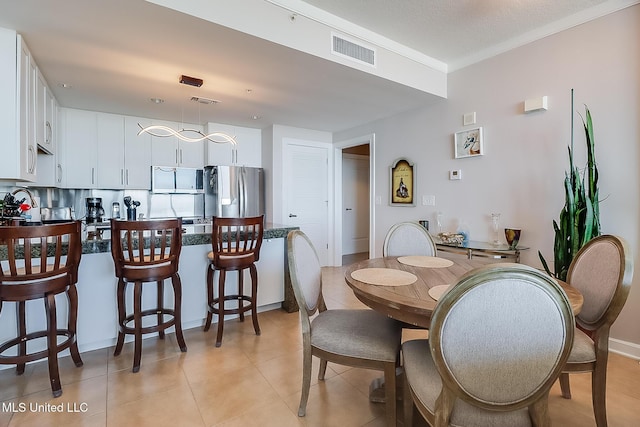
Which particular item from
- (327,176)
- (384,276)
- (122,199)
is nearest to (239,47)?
(384,276)

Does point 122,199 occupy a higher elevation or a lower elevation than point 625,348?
higher

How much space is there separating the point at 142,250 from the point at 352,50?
228 centimetres

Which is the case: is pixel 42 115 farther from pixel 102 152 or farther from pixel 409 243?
pixel 409 243

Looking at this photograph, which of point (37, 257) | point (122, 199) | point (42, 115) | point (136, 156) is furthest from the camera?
point (122, 199)

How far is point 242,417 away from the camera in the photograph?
1.67 meters

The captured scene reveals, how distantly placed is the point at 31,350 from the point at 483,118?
424 cm

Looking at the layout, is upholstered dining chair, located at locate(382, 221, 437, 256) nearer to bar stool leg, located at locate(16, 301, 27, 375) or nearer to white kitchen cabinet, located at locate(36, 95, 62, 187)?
bar stool leg, located at locate(16, 301, 27, 375)

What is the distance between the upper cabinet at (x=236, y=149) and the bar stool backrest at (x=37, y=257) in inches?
116

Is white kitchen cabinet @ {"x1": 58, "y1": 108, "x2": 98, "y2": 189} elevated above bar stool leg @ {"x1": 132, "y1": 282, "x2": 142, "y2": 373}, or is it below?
above

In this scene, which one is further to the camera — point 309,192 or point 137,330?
point 309,192

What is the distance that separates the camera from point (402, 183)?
4.10m

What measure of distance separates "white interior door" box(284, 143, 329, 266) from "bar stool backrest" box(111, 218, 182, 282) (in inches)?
110

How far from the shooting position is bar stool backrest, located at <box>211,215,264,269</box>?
2.42 metres

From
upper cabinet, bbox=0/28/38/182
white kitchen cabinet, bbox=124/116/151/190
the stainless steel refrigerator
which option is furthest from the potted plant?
white kitchen cabinet, bbox=124/116/151/190
